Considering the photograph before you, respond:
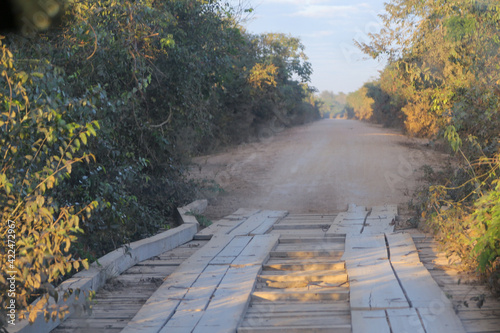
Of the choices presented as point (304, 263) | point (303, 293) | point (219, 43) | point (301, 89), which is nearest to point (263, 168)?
point (219, 43)

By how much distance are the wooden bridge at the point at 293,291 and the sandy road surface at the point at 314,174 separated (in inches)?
147

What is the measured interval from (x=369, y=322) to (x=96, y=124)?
7.22 ft

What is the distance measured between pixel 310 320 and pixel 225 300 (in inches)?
27.6

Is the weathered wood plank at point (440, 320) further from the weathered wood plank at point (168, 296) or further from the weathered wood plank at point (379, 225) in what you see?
the weathered wood plank at point (379, 225)

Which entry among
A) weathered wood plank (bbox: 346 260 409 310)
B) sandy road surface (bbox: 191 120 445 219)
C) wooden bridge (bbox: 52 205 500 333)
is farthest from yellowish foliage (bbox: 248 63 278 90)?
weathered wood plank (bbox: 346 260 409 310)

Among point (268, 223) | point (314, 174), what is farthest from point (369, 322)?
point (314, 174)

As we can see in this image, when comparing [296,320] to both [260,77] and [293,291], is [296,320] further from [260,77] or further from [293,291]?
[260,77]

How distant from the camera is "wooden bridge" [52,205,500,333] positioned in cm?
351

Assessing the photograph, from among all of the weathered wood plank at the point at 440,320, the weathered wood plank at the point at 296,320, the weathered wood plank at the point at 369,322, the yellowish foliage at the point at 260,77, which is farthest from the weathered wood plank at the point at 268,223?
the yellowish foliage at the point at 260,77

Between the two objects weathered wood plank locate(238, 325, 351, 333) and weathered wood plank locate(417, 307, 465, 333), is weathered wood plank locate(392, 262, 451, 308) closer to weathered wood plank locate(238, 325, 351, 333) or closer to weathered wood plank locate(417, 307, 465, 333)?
weathered wood plank locate(417, 307, 465, 333)

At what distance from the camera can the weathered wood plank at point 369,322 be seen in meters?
3.30

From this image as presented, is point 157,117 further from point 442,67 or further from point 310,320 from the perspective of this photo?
point 442,67

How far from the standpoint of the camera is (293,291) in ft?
14.0

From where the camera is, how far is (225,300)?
156 inches
